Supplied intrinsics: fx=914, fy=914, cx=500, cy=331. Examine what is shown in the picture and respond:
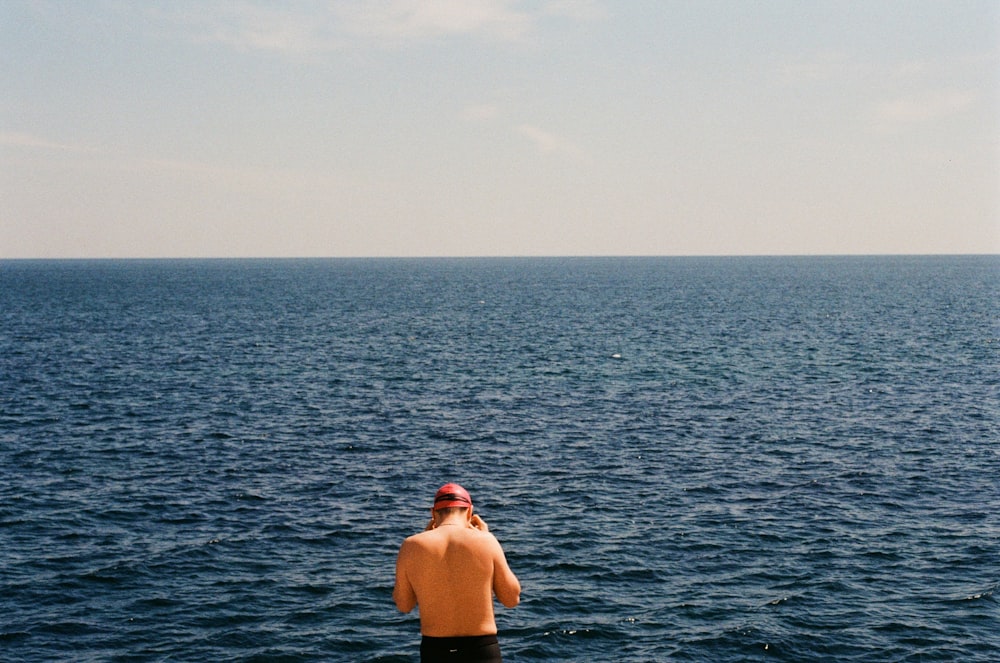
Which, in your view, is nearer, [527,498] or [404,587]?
[404,587]

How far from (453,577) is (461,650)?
70 centimetres

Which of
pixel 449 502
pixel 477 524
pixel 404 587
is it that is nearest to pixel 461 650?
pixel 404 587

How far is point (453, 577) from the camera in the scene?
823 cm

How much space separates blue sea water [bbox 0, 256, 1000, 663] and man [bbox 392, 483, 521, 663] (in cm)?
1638

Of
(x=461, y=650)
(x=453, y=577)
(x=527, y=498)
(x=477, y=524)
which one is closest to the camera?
(x=453, y=577)

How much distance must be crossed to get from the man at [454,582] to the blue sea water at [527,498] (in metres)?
16.4

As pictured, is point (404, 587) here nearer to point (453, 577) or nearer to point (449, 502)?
point (453, 577)

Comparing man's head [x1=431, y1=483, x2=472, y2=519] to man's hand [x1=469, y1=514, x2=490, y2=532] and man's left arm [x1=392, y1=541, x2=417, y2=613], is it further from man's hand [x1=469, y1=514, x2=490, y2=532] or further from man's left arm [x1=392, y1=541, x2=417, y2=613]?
man's left arm [x1=392, y1=541, x2=417, y2=613]

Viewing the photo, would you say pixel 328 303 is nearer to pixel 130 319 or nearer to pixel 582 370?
pixel 130 319

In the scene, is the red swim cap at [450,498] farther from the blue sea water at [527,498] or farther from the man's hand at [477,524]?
the blue sea water at [527,498]

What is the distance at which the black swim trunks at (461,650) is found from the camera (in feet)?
27.3

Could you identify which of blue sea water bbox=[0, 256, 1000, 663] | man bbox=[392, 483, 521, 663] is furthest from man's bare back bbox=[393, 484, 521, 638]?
blue sea water bbox=[0, 256, 1000, 663]

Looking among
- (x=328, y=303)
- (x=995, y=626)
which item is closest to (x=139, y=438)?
(x=995, y=626)

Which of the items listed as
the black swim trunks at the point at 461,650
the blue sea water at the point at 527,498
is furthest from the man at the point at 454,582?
the blue sea water at the point at 527,498
